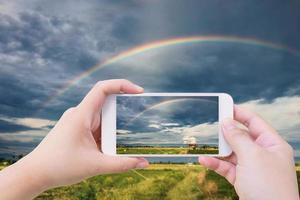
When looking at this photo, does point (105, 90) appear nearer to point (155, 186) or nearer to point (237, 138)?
point (237, 138)

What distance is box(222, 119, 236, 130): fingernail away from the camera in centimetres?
97

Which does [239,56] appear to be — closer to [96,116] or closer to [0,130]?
[0,130]

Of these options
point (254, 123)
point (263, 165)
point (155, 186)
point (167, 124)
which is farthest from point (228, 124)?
point (155, 186)

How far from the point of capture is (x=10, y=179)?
33.6 inches

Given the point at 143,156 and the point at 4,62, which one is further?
the point at 4,62

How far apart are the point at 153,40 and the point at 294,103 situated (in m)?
2.14

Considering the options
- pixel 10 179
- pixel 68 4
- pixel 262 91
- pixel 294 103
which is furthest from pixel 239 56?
pixel 10 179

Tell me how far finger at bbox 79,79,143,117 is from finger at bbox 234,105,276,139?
23cm

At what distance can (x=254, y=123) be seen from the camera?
3.20 feet

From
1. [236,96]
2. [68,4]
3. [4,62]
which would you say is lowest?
[236,96]

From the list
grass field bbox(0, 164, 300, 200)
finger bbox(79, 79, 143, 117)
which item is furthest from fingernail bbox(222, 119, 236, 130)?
grass field bbox(0, 164, 300, 200)

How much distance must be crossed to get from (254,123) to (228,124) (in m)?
0.05

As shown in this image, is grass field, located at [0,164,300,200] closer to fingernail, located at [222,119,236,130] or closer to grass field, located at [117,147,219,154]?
grass field, located at [117,147,219,154]

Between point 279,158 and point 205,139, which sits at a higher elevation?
point 205,139
